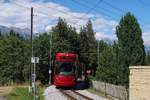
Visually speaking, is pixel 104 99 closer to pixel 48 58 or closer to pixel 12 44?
pixel 48 58

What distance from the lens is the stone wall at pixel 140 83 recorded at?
1883cm

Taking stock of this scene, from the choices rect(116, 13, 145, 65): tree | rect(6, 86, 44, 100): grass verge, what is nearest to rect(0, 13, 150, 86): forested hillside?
rect(116, 13, 145, 65): tree

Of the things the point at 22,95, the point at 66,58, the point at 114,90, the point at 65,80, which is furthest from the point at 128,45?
the point at 65,80

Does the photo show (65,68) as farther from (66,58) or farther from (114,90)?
(114,90)

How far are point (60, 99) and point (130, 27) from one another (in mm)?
8419

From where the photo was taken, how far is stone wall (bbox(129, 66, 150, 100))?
1883cm

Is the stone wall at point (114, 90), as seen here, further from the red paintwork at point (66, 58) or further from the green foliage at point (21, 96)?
the green foliage at point (21, 96)

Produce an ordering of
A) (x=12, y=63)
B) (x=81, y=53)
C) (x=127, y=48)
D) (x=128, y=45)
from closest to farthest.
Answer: (x=127, y=48), (x=128, y=45), (x=12, y=63), (x=81, y=53)

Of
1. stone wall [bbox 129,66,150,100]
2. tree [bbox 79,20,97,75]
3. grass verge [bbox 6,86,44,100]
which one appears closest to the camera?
stone wall [bbox 129,66,150,100]

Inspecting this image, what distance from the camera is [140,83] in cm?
1928

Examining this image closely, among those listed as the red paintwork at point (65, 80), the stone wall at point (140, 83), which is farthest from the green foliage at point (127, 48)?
the stone wall at point (140, 83)

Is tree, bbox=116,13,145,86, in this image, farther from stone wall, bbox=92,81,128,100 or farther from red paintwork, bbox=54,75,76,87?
red paintwork, bbox=54,75,76,87

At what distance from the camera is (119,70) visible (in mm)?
35469

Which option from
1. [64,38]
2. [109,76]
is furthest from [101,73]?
[64,38]
